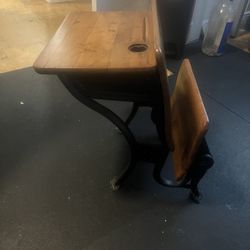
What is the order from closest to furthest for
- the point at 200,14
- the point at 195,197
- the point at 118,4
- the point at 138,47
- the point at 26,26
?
the point at 138,47, the point at 195,197, the point at 118,4, the point at 200,14, the point at 26,26

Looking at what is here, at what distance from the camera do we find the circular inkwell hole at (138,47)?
799 millimetres

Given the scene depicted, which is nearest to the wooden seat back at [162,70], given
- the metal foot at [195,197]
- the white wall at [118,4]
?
the metal foot at [195,197]

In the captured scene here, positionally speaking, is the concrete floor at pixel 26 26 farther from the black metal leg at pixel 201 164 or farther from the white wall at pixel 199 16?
the black metal leg at pixel 201 164

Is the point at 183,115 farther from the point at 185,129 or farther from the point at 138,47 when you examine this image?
the point at 138,47

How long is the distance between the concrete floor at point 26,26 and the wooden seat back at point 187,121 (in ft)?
4.96

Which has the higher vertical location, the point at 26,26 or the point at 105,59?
the point at 105,59

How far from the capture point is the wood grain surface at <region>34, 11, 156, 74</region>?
73cm

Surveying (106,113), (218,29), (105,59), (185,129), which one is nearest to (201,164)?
(185,129)

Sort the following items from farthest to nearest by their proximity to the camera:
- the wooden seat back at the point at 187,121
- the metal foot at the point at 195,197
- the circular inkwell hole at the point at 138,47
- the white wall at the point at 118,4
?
the white wall at the point at 118,4
the metal foot at the point at 195,197
the wooden seat back at the point at 187,121
the circular inkwell hole at the point at 138,47

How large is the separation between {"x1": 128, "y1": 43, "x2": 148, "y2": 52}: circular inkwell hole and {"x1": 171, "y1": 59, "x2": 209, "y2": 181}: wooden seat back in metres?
0.32

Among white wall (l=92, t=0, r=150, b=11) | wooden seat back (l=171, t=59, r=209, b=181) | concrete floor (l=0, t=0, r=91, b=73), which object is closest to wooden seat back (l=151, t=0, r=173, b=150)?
wooden seat back (l=171, t=59, r=209, b=181)

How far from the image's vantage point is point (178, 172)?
1147 mm

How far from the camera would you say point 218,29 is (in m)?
2.34

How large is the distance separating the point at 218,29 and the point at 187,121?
5.28 feet
